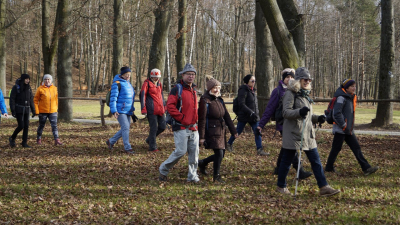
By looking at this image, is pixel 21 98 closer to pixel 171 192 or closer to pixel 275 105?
pixel 171 192

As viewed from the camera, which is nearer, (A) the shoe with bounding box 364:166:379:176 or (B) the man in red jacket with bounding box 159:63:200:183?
(B) the man in red jacket with bounding box 159:63:200:183

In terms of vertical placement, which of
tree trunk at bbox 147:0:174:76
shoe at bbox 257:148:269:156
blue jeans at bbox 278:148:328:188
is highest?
tree trunk at bbox 147:0:174:76

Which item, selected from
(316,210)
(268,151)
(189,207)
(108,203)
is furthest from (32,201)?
(268,151)

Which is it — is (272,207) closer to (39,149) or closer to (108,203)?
(108,203)

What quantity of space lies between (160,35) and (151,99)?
6957mm

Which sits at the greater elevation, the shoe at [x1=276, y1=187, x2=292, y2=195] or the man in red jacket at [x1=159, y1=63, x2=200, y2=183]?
the man in red jacket at [x1=159, y1=63, x2=200, y2=183]

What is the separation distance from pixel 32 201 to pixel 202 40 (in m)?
50.0

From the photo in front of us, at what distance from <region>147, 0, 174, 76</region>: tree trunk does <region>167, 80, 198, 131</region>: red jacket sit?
30.6ft

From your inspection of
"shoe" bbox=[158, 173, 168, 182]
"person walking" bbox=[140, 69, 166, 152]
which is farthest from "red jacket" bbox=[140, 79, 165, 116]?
"shoe" bbox=[158, 173, 168, 182]

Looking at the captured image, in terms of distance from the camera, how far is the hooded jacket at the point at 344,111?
7375 millimetres

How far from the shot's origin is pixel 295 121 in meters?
5.96

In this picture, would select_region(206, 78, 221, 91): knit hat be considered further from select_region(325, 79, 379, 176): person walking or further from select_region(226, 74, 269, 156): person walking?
select_region(226, 74, 269, 156): person walking

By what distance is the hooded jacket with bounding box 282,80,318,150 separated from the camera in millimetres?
5828

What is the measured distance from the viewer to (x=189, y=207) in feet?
18.4
